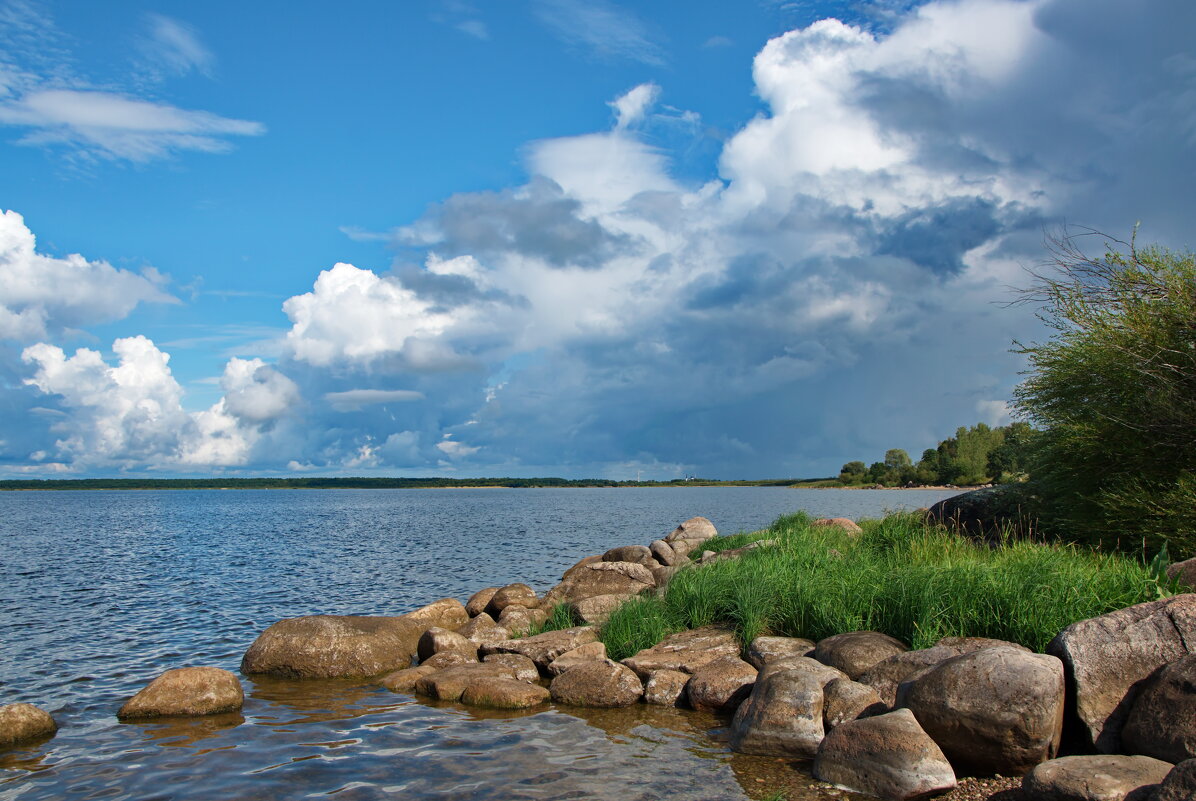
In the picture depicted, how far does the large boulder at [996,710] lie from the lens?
26.8 ft

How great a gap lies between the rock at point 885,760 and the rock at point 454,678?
632 cm

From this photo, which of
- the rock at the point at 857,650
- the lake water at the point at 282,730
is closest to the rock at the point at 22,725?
the lake water at the point at 282,730

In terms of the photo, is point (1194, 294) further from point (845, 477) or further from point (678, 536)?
point (845, 477)

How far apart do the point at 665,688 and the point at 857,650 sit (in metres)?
3.12

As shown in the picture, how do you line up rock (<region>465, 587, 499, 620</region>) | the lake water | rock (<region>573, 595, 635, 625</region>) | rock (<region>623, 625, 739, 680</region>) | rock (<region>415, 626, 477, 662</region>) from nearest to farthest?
the lake water, rock (<region>623, 625, 739, 680</region>), rock (<region>415, 626, 477, 662</region>), rock (<region>573, 595, 635, 625</region>), rock (<region>465, 587, 499, 620</region>)

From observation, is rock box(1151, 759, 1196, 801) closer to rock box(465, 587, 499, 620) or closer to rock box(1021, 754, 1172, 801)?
rock box(1021, 754, 1172, 801)

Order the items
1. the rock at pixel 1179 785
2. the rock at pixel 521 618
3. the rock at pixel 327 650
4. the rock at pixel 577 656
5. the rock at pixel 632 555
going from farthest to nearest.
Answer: the rock at pixel 632 555, the rock at pixel 521 618, the rock at pixel 327 650, the rock at pixel 577 656, the rock at pixel 1179 785

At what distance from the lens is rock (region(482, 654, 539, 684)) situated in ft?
46.4

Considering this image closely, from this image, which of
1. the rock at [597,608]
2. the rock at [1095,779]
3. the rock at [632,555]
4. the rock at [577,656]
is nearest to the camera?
the rock at [1095,779]

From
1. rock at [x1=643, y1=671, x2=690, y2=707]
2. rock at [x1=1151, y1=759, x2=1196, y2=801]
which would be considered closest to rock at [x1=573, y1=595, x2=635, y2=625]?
rock at [x1=643, y1=671, x2=690, y2=707]

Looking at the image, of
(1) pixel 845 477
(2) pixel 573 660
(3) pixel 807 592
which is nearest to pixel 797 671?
(3) pixel 807 592

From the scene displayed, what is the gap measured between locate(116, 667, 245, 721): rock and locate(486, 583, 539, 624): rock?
7.84 meters

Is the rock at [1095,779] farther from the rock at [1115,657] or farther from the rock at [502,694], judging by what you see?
the rock at [502,694]

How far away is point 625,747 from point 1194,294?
1597 centimetres
